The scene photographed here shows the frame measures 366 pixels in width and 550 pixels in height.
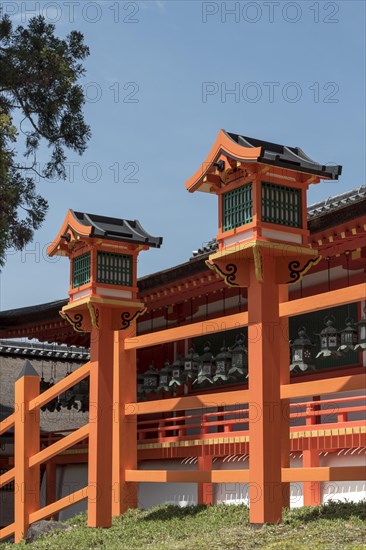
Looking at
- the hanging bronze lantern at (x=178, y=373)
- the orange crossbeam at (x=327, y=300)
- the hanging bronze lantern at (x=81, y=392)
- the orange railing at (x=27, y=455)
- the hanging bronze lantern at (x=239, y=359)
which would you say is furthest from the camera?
the hanging bronze lantern at (x=81, y=392)

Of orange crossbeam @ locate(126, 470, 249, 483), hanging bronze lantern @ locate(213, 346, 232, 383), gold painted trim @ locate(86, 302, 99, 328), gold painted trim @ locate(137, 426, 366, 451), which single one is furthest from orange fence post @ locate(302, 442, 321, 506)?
gold painted trim @ locate(86, 302, 99, 328)

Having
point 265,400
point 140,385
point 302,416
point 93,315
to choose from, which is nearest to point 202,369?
point 302,416

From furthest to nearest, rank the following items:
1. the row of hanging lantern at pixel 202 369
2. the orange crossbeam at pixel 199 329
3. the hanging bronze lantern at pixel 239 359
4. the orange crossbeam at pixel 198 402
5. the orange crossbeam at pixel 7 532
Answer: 1. the orange crossbeam at pixel 7 532
2. the row of hanging lantern at pixel 202 369
3. the hanging bronze lantern at pixel 239 359
4. the orange crossbeam at pixel 198 402
5. the orange crossbeam at pixel 199 329

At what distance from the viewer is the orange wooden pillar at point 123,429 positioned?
650 inches

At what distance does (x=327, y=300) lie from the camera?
38.5ft

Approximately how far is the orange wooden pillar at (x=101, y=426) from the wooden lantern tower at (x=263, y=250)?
3.41 m

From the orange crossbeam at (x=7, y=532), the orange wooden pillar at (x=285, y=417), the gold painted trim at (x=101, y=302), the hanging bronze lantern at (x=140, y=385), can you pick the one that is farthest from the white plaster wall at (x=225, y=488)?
the gold painted trim at (x=101, y=302)

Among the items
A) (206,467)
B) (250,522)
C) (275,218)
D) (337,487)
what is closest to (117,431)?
(206,467)

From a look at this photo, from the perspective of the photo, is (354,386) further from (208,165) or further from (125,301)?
(125,301)

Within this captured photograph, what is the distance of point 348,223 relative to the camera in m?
14.3

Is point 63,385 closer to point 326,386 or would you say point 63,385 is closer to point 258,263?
point 258,263

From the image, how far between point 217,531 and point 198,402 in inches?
86.8

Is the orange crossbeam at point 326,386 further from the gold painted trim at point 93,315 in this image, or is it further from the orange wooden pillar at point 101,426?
the gold painted trim at point 93,315

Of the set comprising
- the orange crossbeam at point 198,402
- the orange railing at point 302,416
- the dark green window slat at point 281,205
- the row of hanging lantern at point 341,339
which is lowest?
the orange railing at point 302,416
